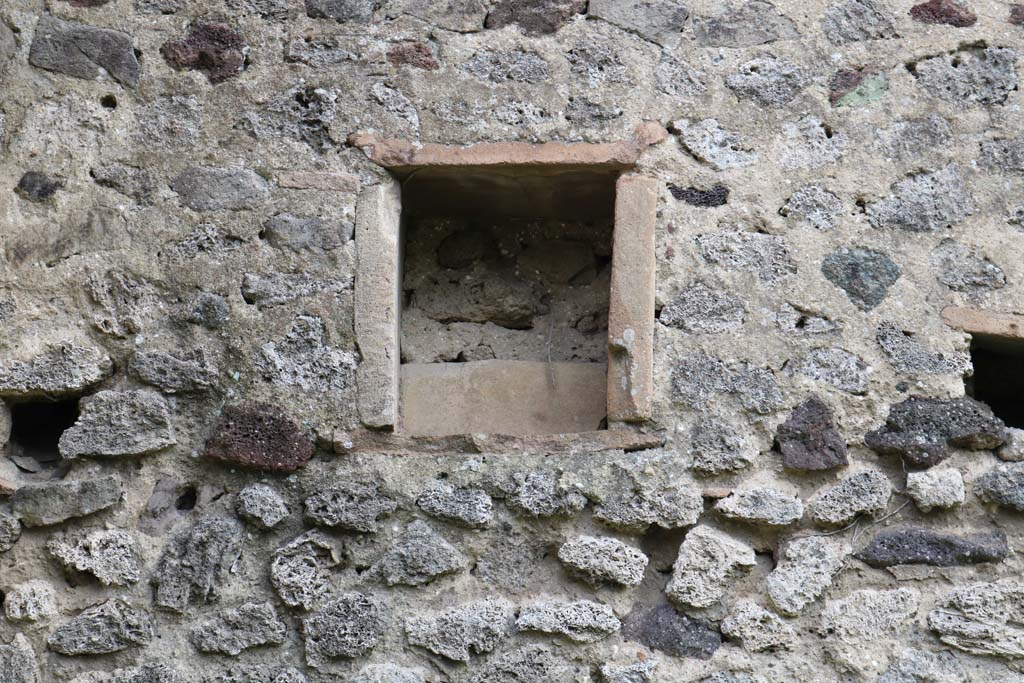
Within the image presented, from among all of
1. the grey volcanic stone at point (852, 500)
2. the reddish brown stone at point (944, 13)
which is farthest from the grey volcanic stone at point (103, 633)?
the reddish brown stone at point (944, 13)

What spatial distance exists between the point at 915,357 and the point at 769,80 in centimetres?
80

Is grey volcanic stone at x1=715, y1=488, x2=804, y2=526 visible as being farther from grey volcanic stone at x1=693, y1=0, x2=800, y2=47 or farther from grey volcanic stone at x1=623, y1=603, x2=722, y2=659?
grey volcanic stone at x1=693, y1=0, x2=800, y2=47

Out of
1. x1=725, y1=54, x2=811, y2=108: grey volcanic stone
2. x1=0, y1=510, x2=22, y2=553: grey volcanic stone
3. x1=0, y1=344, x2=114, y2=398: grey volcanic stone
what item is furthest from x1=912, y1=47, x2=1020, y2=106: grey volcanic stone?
x1=0, y1=510, x2=22, y2=553: grey volcanic stone

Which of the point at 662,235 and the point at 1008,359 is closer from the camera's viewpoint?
the point at 662,235

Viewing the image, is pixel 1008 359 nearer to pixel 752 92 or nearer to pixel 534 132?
pixel 752 92

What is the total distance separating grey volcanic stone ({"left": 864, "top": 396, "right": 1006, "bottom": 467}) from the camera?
3070 mm

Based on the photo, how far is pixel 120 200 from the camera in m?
3.25

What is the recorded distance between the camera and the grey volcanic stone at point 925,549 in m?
3.00

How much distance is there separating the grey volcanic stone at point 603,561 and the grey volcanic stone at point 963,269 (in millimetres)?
1024

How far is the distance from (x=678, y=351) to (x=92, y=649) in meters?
1.51

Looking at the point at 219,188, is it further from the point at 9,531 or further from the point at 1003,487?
the point at 1003,487

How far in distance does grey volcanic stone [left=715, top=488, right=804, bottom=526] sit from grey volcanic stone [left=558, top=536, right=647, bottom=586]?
0.75 feet

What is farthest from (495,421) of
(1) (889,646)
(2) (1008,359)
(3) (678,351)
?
(2) (1008,359)

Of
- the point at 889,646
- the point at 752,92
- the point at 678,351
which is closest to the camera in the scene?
the point at 889,646
